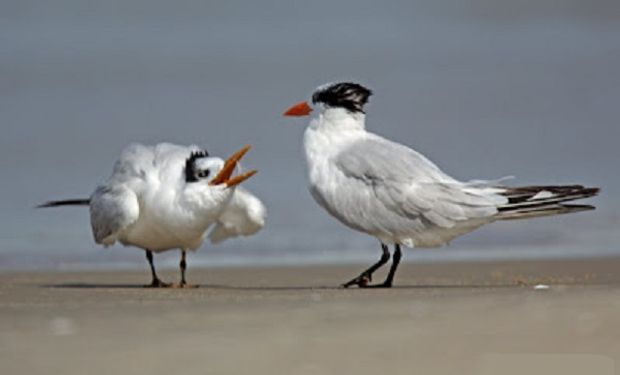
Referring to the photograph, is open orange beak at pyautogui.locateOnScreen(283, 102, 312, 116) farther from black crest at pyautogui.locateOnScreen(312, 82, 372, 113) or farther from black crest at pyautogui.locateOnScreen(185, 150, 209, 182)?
black crest at pyautogui.locateOnScreen(185, 150, 209, 182)

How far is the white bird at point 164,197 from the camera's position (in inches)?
309

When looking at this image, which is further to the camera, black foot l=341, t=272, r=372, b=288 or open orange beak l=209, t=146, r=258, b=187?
open orange beak l=209, t=146, r=258, b=187

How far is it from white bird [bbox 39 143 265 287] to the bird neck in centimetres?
37

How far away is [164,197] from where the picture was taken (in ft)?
25.9

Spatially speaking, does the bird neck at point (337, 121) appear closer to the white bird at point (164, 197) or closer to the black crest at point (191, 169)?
the white bird at point (164, 197)

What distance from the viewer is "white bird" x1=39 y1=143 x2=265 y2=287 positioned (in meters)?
7.86

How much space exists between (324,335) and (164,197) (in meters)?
3.29

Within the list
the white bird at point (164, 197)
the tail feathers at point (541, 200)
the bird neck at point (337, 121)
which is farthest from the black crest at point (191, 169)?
the tail feathers at point (541, 200)

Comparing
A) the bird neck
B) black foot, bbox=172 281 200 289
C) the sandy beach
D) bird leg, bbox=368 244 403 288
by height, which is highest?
the bird neck

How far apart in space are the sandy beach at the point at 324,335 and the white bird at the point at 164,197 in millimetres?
1650

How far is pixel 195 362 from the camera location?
4438mm

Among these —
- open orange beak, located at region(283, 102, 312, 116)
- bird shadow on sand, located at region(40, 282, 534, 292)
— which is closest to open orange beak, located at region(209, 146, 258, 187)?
open orange beak, located at region(283, 102, 312, 116)

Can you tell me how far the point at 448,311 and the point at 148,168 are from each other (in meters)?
3.23

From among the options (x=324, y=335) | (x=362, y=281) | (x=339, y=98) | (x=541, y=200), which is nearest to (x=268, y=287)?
(x=362, y=281)
